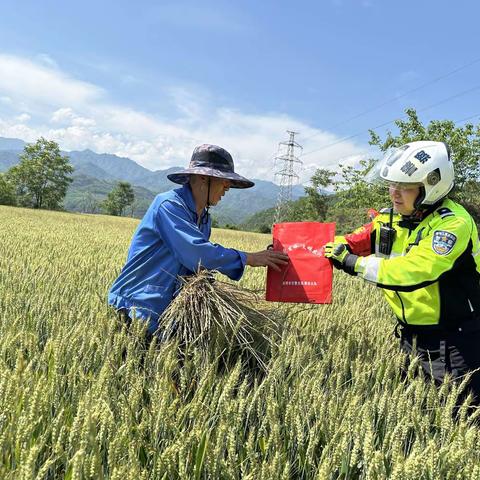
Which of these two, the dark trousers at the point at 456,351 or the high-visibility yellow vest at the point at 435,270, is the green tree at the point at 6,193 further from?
the dark trousers at the point at 456,351

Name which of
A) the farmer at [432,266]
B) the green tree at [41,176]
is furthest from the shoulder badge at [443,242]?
the green tree at [41,176]

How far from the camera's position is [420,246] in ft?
7.50

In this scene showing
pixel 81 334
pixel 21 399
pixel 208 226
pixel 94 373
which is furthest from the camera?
pixel 208 226

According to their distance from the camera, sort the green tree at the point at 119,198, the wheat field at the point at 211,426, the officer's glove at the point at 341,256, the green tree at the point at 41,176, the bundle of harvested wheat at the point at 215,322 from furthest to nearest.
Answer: the green tree at the point at 119,198
the green tree at the point at 41,176
the officer's glove at the point at 341,256
the bundle of harvested wheat at the point at 215,322
the wheat field at the point at 211,426

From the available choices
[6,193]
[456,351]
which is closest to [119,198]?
[6,193]

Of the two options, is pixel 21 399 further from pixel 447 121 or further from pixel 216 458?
pixel 447 121

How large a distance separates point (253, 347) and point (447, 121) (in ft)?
92.1

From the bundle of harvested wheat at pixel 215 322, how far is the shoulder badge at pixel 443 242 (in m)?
0.94

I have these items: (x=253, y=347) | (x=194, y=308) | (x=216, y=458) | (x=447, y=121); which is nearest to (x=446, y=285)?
(x=253, y=347)

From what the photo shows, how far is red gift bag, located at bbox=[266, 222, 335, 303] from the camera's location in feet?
8.50

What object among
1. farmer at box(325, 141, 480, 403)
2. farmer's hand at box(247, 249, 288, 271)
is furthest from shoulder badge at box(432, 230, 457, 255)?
farmer's hand at box(247, 249, 288, 271)

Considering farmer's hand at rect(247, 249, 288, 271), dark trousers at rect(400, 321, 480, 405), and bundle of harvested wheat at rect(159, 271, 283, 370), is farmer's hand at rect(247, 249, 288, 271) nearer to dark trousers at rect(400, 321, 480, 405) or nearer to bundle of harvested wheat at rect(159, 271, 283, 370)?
bundle of harvested wheat at rect(159, 271, 283, 370)

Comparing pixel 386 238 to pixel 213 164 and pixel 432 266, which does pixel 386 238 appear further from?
pixel 213 164

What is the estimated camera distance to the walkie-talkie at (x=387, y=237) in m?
2.67
